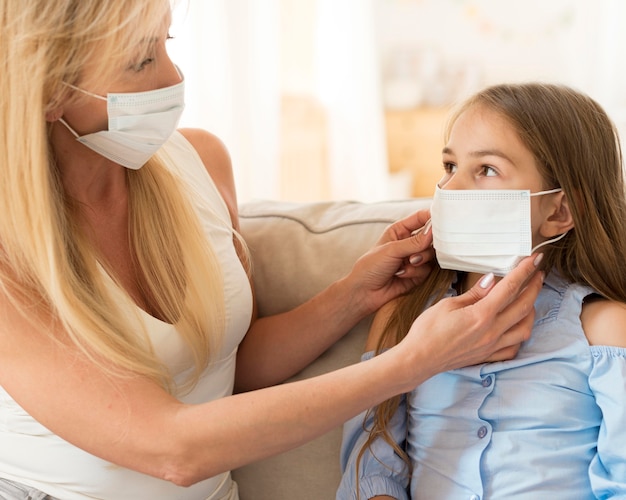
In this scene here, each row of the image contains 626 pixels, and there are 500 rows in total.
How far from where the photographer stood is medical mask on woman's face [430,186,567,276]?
131 centimetres

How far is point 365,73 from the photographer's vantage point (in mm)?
4031

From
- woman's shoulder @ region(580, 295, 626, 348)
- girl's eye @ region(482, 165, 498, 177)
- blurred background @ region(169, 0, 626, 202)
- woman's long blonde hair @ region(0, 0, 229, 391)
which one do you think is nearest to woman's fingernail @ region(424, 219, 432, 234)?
girl's eye @ region(482, 165, 498, 177)

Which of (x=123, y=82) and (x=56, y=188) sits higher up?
(x=123, y=82)

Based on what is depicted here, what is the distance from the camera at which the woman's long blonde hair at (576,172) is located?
1339mm

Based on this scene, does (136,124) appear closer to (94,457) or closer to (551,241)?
(94,457)

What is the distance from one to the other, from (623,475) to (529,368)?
0.22 meters

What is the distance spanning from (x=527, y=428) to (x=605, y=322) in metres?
0.21

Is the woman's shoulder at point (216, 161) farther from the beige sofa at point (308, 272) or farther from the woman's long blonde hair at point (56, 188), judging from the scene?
the woman's long blonde hair at point (56, 188)

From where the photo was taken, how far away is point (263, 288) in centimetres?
160

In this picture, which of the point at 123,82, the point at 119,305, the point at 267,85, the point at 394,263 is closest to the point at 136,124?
the point at 123,82

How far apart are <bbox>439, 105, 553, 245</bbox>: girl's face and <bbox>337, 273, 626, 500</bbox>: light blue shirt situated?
19 cm

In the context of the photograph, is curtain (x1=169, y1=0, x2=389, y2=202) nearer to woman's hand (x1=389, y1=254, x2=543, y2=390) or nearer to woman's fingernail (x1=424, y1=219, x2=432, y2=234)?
woman's fingernail (x1=424, y1=219, x2=432, y2=234)

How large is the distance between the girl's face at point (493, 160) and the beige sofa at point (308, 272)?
0.74ft

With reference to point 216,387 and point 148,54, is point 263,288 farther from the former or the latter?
point 148,54
